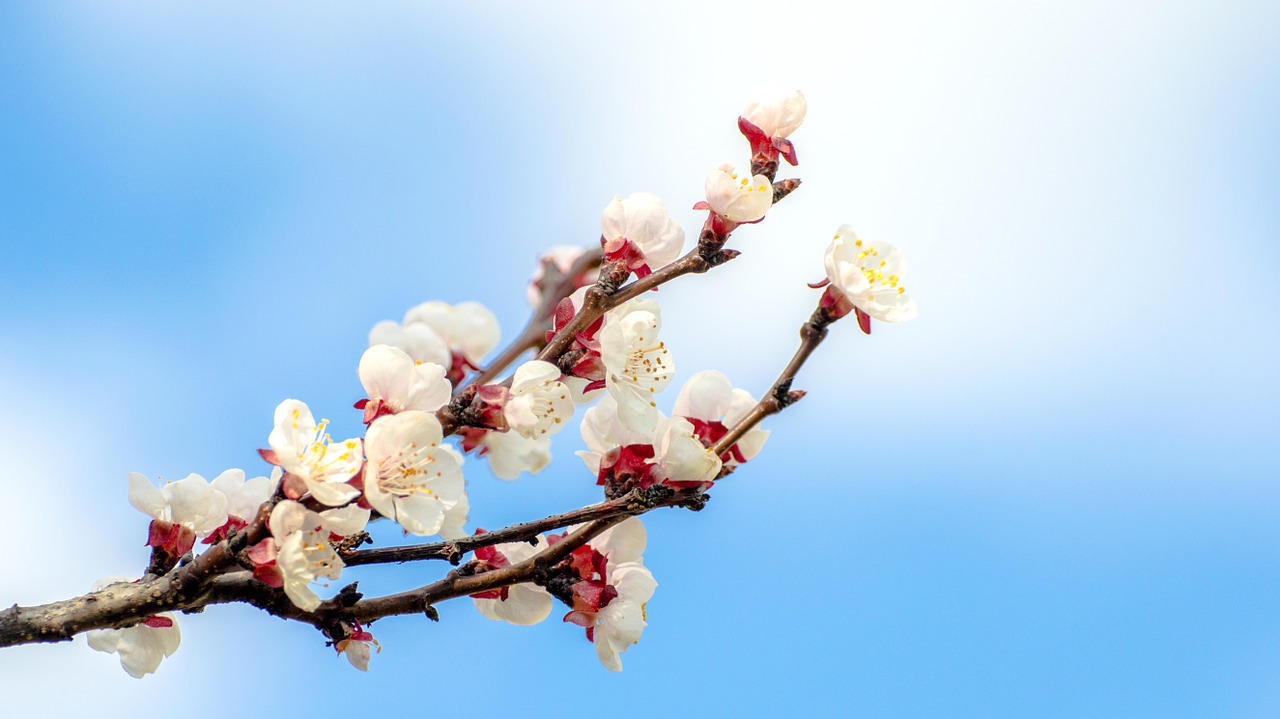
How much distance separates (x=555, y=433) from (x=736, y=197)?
0.51 meters

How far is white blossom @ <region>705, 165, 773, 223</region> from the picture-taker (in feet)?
5.41

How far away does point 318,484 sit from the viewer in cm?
139

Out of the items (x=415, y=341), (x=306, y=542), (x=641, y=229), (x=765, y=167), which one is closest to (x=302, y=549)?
(x=306, y=542)

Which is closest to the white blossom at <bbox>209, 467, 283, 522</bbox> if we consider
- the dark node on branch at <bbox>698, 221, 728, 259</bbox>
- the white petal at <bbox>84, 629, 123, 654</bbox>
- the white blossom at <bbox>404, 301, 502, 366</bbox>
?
the white petal at <bbox>84, 629, 123, 654</bbox>

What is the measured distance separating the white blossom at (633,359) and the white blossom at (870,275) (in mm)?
312

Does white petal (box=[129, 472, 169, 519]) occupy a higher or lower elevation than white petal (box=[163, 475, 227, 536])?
lower

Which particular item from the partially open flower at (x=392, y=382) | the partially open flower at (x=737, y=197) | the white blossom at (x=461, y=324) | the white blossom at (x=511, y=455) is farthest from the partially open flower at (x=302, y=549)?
the white blossom at (x=461, y=324)

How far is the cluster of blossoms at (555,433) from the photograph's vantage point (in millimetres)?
1438

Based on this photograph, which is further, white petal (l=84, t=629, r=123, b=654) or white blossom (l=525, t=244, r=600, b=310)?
white blossom (l=525, t=244, r=600, b=310)

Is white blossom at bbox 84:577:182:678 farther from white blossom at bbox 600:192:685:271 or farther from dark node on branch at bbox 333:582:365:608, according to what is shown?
white blossom at bbox 600:192:685:271

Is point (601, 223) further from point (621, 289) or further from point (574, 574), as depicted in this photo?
point (574, 574)

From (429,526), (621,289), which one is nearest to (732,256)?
(621,289)

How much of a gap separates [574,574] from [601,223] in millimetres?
609

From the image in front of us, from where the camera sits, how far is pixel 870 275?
1.77m
